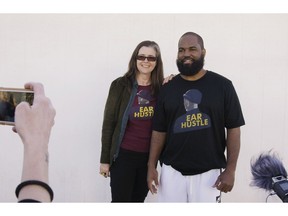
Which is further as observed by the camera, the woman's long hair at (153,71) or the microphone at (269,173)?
the woman's long hair at (153,71)

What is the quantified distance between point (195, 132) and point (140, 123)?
433mm

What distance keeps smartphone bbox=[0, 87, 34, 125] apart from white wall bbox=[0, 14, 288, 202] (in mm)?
2056

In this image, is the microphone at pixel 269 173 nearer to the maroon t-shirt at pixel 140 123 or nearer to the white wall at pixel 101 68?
the maroon t-shirt at pixel 140 123

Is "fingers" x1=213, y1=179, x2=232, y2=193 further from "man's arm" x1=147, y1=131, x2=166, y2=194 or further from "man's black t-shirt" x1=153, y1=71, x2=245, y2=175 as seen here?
"man's arm" x1=147, y1=131, x2=166, y2=194

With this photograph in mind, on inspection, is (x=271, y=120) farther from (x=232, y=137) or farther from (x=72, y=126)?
(x=72, y=126)

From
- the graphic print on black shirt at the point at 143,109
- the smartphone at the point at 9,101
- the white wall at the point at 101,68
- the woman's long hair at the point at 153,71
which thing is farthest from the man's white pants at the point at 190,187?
the smartphone at the point at 9,101

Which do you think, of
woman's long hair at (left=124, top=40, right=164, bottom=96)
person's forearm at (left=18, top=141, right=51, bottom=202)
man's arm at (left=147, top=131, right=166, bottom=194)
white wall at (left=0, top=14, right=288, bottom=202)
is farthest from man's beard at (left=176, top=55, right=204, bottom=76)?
person's forearm at (left=18, top=141, right=51, bottom=202)

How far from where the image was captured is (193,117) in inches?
92.0

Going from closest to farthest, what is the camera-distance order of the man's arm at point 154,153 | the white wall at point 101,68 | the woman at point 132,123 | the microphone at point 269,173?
the microphone at point 269,173, the man's arm at point 154,153, the woman at point 132,123, the white wall at point 101,68

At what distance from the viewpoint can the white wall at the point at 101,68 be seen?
321 cm

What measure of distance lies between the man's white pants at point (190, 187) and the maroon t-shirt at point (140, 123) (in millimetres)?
259

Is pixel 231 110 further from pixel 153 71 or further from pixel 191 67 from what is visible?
pixel 153 71

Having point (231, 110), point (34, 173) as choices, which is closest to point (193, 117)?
point (231, 110)

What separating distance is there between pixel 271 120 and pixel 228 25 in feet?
3.04
